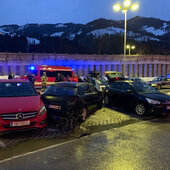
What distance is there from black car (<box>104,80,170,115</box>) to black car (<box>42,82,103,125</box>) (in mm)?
2040

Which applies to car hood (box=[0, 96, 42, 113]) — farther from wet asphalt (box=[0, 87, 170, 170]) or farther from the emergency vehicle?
the emergency vehicle

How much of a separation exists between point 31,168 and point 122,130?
3.50 metres

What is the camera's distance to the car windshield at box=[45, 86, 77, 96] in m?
6.82

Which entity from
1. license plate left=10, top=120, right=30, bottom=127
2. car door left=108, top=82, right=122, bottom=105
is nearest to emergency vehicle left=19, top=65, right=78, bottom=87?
car door left=108, top=82, right=122, bottom=105

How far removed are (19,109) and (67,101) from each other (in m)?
1.79

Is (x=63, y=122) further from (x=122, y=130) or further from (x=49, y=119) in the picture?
(x=122, y=130)

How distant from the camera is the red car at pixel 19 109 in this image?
4.90 m

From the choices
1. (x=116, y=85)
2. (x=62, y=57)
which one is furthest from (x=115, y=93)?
(x=62, y=57)

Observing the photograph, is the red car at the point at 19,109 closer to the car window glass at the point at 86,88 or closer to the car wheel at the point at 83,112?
the car wheel at the point at 83,112

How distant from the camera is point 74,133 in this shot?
223 inches

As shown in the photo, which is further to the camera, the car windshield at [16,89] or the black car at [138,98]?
the black car at [138,98]

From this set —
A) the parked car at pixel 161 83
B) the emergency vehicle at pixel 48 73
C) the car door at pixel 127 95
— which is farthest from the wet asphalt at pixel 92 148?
the parked car at pixel 161 83

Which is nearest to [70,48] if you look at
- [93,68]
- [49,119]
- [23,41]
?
[23,41]

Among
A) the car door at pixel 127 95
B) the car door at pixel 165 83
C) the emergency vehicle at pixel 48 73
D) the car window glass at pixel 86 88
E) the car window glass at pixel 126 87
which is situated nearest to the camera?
the car window glass at pixel 86 88
